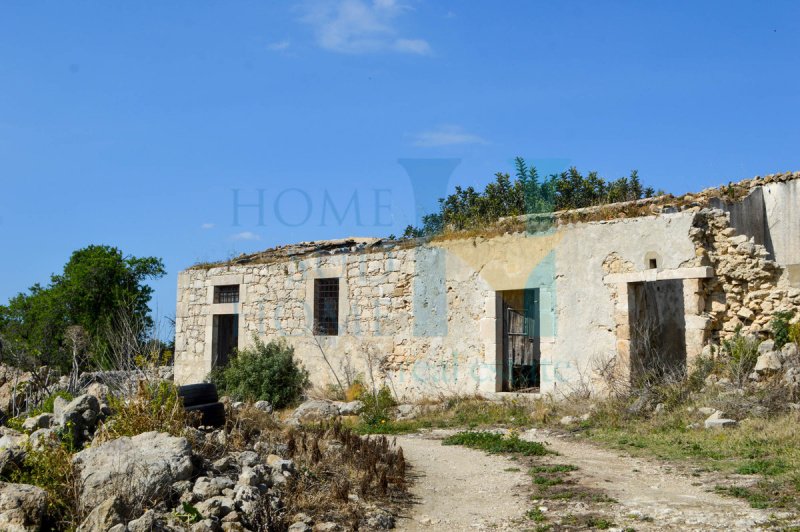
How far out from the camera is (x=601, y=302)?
38.1 feet

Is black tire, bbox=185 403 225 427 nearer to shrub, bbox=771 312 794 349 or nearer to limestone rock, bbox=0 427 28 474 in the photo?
limestone rock, bbox=0 427 28 474

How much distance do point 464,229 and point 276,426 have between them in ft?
20.3

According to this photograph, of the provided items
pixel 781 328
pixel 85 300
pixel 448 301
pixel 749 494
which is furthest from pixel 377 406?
pixel 85 300

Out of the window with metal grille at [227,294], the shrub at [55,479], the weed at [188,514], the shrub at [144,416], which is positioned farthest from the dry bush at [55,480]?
the window with metal grille at [227,294]

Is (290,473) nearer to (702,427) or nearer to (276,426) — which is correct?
(276,426)

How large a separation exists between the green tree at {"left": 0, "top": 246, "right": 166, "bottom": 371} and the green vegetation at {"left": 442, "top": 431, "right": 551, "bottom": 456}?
44.1 ft

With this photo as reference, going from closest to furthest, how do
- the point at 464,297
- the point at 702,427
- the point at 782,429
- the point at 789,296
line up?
the point at 782,429 < the point at 702,427 < the point at 789,296 < the point at 464,297

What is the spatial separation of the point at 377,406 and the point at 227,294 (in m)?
6.18

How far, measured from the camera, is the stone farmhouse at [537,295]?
1088 cm

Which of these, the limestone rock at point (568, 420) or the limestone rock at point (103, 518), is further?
the limestone rock at point (568, 420)

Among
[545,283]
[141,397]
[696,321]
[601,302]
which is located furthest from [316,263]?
[141,397]

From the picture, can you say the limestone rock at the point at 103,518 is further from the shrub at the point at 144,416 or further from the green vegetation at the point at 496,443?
the green vegetation at the point at 496,443

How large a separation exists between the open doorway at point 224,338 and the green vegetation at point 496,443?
344 inches

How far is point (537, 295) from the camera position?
1317cm
